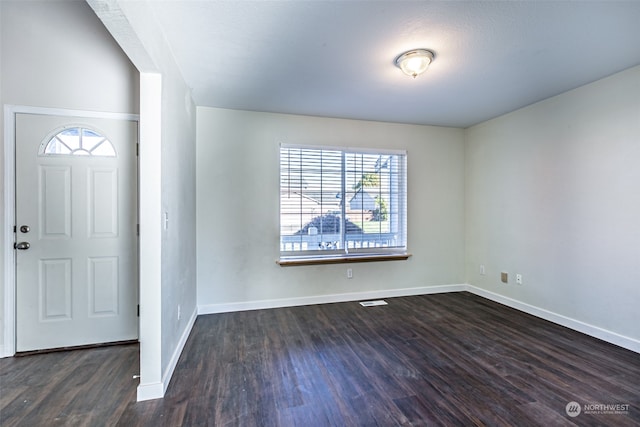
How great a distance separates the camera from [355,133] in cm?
387

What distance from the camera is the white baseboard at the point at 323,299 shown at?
3.38 m

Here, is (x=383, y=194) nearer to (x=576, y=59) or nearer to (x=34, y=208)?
(x=576, y=59)

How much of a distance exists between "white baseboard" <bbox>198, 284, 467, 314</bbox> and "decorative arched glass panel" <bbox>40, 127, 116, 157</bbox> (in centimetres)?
194

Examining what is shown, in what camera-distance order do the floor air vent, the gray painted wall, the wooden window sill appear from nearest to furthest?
the gray painted wall
the wooden window sill
the floor air vent

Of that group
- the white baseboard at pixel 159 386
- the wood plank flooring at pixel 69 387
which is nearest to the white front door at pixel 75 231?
the wood plank flooring at pixel 69 387

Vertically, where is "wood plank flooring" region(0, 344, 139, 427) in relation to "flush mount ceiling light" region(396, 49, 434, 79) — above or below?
below

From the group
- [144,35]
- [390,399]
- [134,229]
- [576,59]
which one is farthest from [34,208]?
[576,59]

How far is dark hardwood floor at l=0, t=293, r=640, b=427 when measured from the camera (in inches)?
66.2

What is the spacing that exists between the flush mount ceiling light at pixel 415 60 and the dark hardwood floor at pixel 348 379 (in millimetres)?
2380

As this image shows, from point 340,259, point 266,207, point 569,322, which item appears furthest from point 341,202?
point 569,322

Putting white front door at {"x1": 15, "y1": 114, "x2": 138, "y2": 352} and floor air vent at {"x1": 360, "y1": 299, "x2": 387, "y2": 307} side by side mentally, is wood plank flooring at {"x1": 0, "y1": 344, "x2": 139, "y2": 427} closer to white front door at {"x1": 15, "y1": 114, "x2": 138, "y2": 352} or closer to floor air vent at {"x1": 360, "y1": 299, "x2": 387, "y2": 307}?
white front door at {"x1": 15, "y1": 114, "x2": 138, "y2": 352}

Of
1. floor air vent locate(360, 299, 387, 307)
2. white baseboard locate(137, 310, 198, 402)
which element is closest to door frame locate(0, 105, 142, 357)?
white baseboard locate(137, 310, 198, 402)

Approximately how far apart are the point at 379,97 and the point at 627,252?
107 inches

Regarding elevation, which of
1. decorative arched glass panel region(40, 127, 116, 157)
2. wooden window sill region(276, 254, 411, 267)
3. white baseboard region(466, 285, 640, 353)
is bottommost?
white baseboard region(466, 285, 640, 353)
